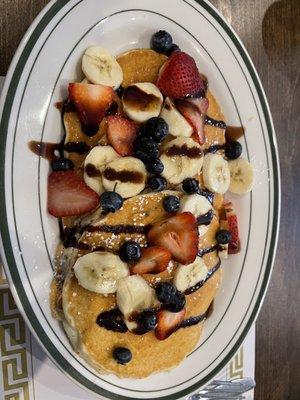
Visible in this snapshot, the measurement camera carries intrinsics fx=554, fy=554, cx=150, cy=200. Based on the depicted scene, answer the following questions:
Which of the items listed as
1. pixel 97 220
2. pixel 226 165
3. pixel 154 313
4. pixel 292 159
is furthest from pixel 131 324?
pixel 292 159

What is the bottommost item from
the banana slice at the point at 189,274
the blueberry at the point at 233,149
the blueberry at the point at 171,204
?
the banana slice at the point at 189,274

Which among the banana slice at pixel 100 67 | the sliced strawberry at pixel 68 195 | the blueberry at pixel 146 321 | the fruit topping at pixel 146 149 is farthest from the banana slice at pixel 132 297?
the banana slice at pixel 100 67

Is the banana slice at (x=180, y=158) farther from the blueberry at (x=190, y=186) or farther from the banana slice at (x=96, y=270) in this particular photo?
the banana slice at (x=96, y=270)

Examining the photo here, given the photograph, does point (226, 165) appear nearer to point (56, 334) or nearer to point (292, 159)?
point (292, 159)

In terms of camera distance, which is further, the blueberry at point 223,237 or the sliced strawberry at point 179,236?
the blueberry at point 223,237

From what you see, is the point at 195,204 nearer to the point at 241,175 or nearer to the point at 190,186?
the point at 190,186

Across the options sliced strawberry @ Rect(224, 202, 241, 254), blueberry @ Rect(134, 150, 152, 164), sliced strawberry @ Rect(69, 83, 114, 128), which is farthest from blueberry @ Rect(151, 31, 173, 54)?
sliced strawberry @ Rect(224, 202, 241, 254)
